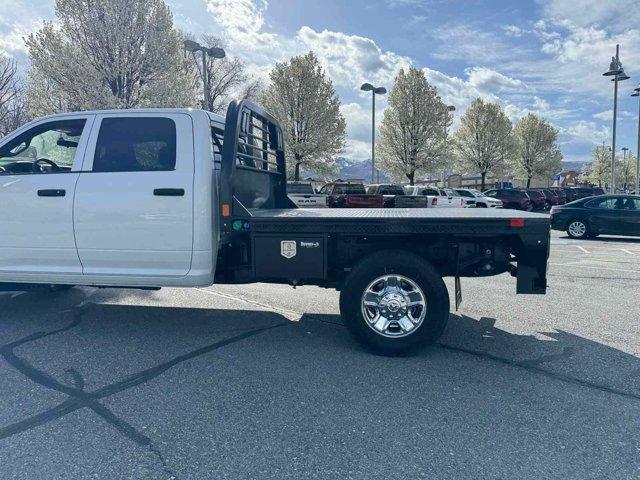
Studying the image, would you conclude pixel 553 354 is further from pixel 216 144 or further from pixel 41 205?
pixel 41 205

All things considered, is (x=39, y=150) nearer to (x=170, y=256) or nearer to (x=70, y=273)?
(x=70, y=273)

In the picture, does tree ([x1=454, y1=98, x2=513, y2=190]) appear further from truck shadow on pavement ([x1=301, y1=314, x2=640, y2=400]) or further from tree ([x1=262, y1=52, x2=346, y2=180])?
truck shadow on pavement ([x1=301, y1=314, x2=640, y2=400])

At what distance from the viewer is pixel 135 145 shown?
15.1 ft

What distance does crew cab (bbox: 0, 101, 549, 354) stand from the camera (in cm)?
416

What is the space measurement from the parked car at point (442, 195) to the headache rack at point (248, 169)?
17106 mm

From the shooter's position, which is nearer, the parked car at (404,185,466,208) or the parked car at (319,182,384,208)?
the parked car at (319,182,384,208)

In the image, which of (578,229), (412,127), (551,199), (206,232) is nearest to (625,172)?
(551,199)

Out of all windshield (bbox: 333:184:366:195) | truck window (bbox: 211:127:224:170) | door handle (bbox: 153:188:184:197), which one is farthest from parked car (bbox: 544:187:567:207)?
door handle (bbox: 153:188:184:197)

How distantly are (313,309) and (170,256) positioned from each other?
83.1 inches

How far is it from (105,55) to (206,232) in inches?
600

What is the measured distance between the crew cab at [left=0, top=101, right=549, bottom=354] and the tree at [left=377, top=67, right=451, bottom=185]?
35487 millimetres

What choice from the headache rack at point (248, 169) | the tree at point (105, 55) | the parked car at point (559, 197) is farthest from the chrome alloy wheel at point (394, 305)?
the parked car at point (559, 197)

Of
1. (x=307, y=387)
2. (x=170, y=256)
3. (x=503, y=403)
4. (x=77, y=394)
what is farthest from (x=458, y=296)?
(x=77, y=394)

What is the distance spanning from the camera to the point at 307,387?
11.9ft
